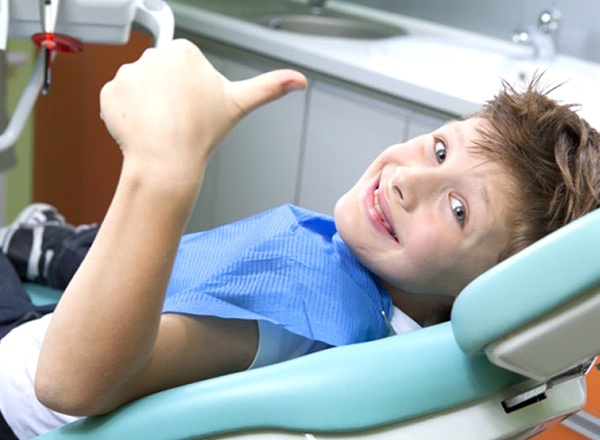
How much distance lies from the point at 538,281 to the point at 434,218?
34 cm

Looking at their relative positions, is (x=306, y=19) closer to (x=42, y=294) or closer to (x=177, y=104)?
(x=42, y=294)

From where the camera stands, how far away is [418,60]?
2.58 metres

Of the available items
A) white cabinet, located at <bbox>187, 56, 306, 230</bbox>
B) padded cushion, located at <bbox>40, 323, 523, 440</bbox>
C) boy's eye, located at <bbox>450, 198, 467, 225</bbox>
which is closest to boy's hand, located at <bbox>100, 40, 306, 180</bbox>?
padded cushion, located at <bbox>40, 323, 523, 440</bbox>

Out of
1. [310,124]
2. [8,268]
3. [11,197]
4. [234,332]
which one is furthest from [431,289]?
[11,197]

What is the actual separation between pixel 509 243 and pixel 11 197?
2.24 metres

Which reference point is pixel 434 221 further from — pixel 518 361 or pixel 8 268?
pixel 8 268

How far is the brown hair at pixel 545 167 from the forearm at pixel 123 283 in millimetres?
433

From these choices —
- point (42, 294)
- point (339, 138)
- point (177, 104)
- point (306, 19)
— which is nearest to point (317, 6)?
point (306, 19)

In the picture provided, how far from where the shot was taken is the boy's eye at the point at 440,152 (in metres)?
1.24

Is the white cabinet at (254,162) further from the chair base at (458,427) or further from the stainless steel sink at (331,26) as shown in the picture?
the chair base at (458,427)

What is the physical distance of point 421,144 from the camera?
1.26 metres

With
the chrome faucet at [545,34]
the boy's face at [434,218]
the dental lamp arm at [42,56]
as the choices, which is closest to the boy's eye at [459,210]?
the boy's face at [434,218]

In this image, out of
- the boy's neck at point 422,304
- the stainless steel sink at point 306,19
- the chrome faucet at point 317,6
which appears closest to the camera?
the boy's neck at point 422,304

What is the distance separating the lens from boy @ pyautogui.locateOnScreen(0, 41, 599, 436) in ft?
3.11
